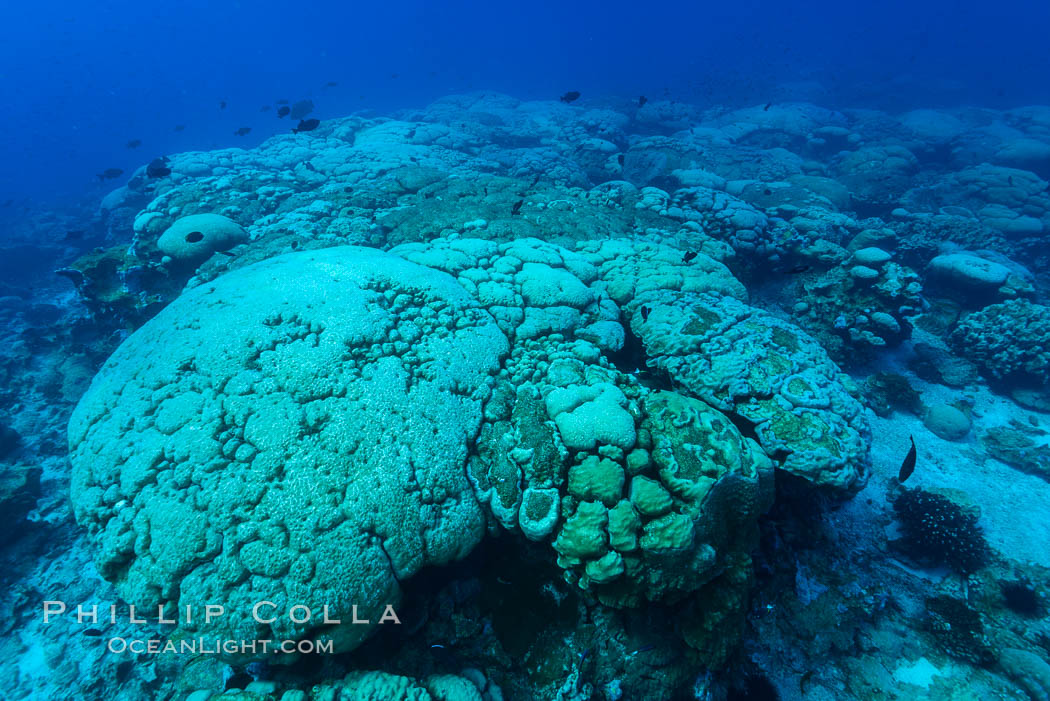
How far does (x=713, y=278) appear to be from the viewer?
6883mm

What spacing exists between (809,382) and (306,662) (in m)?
6.02

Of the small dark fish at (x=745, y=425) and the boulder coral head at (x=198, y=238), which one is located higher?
the boulder coral head at (x=198, y=238)

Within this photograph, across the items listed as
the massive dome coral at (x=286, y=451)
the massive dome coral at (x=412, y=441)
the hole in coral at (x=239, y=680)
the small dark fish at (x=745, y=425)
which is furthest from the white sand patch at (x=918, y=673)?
the hole in coral at (x=239, y=680)

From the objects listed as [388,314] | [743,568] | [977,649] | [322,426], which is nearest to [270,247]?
[388,314]

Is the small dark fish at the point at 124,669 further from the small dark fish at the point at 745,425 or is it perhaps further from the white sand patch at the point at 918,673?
the white sand patch at the point at 918,673

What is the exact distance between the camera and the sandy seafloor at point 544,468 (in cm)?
362

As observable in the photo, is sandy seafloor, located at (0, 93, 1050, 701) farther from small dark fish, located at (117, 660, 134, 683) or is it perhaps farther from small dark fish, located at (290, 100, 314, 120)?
small dark fish, located at (290, 100, 314, 120)

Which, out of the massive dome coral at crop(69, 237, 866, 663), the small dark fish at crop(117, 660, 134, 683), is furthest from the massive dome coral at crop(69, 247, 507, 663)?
the small dark fish at crop(117, 660, 134, 683)

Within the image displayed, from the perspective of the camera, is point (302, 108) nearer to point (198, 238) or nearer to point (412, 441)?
point (198, 238)

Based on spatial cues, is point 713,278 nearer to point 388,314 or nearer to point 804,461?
point 804,461

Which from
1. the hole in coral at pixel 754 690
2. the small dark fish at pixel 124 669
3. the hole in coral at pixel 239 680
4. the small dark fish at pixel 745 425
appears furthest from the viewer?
the small dark fish at pixel 124 669

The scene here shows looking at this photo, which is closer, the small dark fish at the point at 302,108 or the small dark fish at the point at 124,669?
the small dark fish at the point at 124,669

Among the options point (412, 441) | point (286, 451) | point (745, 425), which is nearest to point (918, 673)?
point (745, 425)

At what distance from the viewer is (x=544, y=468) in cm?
396
